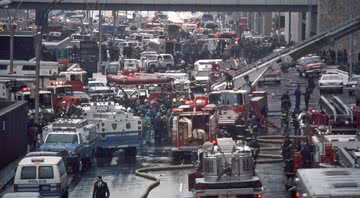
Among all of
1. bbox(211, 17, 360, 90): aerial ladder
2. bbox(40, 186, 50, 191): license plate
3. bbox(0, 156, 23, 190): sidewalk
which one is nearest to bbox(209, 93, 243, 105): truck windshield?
bbox(211, 17, 360, 90): aerial ladder

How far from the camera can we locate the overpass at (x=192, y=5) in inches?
3755

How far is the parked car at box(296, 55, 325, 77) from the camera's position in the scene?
250 feet

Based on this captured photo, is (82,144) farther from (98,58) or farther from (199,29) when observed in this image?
(199,29)

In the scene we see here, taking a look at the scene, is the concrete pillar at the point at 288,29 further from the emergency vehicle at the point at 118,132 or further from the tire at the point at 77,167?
the tire at the point at 77,167

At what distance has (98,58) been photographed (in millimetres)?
89750

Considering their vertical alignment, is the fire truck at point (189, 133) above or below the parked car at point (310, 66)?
below

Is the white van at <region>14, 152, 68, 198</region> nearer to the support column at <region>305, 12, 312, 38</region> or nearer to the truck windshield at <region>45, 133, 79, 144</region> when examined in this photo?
the truck windshield at <region>45, 133, 79, 144</region>

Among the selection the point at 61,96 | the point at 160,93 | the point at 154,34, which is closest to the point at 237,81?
the point at 160,93

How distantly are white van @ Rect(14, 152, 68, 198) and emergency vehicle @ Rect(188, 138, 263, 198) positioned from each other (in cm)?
365

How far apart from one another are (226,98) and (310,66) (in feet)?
87.8

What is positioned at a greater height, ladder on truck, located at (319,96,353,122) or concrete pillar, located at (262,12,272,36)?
concrete pillar, located at (262,12,272,36)

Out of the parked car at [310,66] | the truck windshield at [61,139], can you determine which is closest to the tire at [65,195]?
the truck windshield at [61,139]

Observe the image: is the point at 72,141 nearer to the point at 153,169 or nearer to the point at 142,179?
the point at 153,169

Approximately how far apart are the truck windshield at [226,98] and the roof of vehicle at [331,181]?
903 inches
